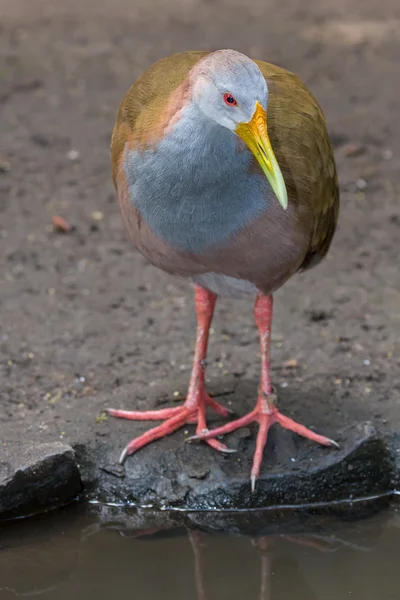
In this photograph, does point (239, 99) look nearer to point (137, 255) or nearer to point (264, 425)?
point (264, 425)

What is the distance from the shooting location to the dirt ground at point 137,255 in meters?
4.79

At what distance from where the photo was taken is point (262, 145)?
3453 millimetres

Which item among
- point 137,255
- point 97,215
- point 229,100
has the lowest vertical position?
point 137,255

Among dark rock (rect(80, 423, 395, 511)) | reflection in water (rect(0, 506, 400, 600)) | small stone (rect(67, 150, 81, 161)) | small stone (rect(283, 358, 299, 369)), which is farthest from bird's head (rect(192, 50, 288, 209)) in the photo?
small stone (rect(67, 150, 81, 161))

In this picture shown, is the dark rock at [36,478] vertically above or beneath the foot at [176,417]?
beneath

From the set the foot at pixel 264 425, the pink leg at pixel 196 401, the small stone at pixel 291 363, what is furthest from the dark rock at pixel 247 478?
the small stone at pixel 291 363

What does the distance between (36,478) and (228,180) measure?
1426mm

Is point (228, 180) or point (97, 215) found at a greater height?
point (228, 180)

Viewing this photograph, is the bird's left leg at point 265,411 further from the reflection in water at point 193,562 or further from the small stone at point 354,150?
the small stone at point 354,150

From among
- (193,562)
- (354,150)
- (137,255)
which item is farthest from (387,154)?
(193,562)

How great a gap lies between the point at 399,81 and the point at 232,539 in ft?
15.6

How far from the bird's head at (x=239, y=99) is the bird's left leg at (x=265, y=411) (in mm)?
973

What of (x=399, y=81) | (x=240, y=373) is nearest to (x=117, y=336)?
(x=240, y=373)

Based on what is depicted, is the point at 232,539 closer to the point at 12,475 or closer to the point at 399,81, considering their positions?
the point at 12,475
